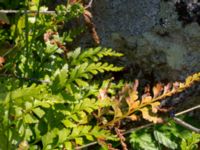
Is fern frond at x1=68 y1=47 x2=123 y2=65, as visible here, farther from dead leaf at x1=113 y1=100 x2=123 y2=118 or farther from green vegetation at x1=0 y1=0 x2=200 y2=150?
dead leaf at x1=113 y1=100 x2=123 y2=118

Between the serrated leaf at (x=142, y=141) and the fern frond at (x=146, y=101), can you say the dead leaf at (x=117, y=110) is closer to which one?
the fern frond at (x=146, y=101)

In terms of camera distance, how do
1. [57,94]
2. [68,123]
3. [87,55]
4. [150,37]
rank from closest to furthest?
[57,94] < [68,123] < [87,55] < [150,37]

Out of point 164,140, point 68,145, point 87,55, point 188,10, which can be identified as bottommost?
point 164,140

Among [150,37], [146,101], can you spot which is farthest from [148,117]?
[150,37]

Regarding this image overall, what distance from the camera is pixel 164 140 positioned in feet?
8.80

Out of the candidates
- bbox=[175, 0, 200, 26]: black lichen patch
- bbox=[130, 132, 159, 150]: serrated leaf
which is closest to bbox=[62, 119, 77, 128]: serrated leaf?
bbox=[130, 132, 159, 150]: serrated leaf

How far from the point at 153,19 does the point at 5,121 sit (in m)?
1.25

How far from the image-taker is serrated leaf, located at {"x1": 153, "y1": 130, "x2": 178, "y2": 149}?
2662 millimetres

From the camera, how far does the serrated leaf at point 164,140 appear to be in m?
2.66

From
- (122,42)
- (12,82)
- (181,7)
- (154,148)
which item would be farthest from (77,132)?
(181,7)

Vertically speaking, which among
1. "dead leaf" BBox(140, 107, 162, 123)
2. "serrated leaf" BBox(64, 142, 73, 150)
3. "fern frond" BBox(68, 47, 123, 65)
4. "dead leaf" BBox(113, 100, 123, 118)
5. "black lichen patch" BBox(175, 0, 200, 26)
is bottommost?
"serrated leaf" BBox(64, 142, 73, 150)

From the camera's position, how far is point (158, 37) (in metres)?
2.77

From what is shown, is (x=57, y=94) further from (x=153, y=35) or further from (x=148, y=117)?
(x=153, y=35)

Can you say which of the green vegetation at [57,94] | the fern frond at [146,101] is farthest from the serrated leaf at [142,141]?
the fern frond at [146,101]
